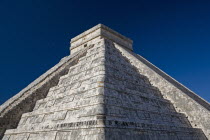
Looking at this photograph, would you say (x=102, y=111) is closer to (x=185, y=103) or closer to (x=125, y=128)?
(x=125, y=128)

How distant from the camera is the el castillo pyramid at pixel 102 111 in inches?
171

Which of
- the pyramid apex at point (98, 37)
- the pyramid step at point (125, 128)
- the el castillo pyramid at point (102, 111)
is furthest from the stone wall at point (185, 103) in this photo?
the pyramid apex at point (98, 37)

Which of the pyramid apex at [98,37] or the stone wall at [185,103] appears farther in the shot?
the pyramid apex at [98,37]

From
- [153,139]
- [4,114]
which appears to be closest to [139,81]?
[153,139]

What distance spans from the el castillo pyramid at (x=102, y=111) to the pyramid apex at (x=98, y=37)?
6.59m

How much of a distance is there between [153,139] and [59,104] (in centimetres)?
309

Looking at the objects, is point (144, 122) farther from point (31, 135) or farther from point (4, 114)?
point (4, 114)

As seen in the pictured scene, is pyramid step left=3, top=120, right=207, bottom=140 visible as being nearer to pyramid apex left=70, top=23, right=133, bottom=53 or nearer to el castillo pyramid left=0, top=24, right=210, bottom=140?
el castillo pyramid left=0, top=24, right=210, bottom=140

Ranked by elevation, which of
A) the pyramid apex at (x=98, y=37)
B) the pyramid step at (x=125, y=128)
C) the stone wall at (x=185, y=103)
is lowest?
the pyramid step at (x=125, y=128)

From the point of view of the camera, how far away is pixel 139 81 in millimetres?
7512

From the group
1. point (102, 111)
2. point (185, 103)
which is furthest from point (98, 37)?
point (102, 111)

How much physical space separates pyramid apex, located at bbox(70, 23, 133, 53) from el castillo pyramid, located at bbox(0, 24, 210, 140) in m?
6.59

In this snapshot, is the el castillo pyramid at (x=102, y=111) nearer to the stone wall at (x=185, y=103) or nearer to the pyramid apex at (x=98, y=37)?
the stone wall at (x=185, y=103)

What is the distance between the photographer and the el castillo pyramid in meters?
4.33
